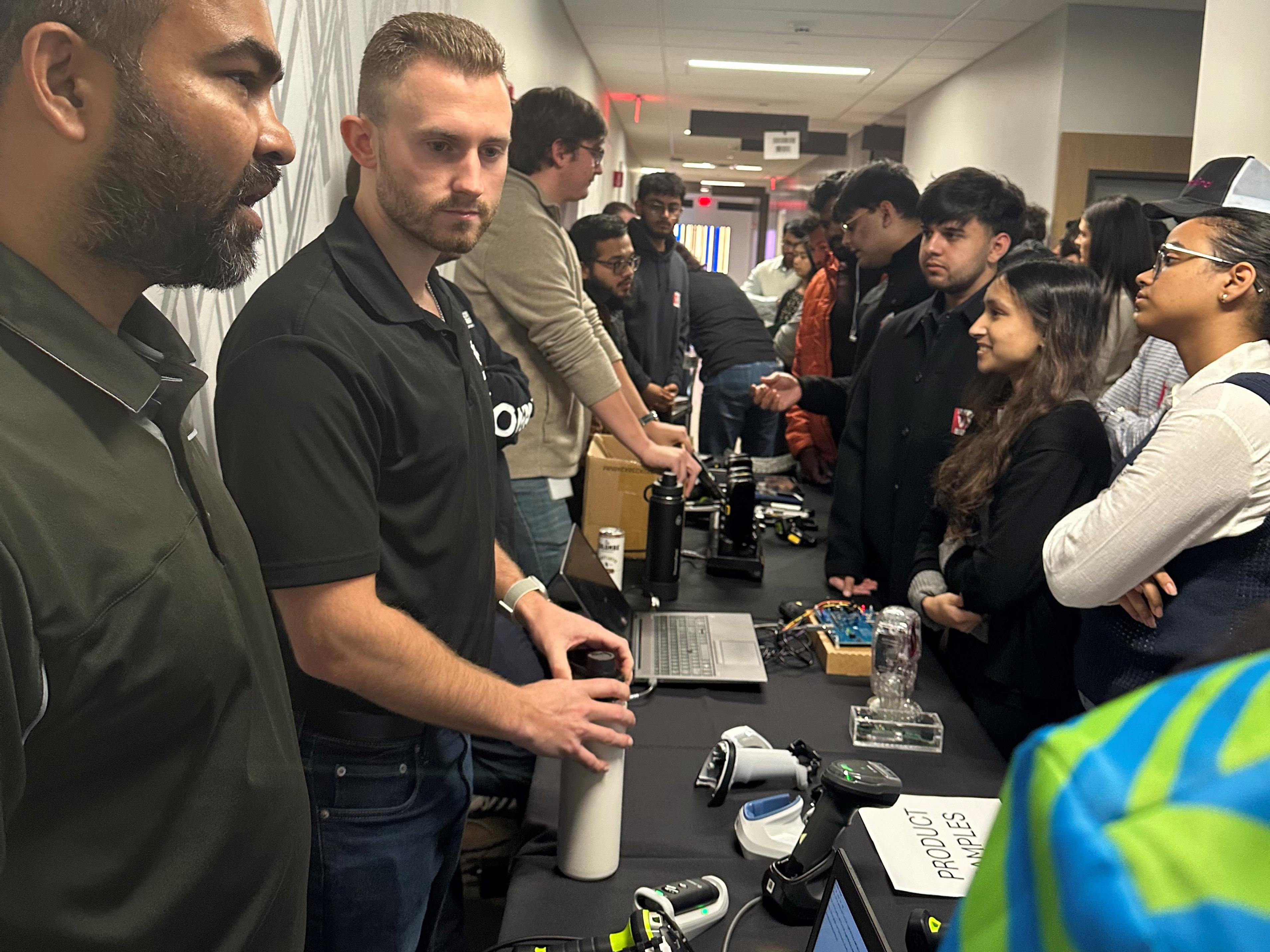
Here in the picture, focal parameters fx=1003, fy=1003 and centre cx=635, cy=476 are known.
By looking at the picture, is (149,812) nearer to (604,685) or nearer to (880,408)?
(604,685)

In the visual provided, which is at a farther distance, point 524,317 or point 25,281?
point 524,317

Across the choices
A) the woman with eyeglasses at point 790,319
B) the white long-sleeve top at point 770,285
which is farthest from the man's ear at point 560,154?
the white long-sleeve top at point 770,285

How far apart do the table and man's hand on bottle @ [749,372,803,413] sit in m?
1.14

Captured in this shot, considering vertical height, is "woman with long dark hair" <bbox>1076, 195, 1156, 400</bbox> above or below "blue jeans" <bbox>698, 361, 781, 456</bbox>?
above

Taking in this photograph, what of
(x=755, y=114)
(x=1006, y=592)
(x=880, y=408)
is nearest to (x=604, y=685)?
(x=1006, y=592)

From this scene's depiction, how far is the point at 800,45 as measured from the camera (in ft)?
23.8

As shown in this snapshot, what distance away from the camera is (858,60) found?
7750mm

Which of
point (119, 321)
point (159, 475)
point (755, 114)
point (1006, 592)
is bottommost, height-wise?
point (1006, 592)

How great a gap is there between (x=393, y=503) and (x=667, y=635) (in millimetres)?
1029

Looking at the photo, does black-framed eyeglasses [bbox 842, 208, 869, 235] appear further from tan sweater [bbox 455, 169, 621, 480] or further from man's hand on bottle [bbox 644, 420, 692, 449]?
tan sweater [bbox 455, 169, 621, 480]

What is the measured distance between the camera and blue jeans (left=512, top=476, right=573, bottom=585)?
269 centimetres

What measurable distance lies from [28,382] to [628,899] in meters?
0.91

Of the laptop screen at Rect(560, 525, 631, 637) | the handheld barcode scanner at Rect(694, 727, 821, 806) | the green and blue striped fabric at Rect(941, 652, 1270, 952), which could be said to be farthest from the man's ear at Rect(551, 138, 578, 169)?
the green and blue striped fabric at Rect(941, 652, 1270, 952)

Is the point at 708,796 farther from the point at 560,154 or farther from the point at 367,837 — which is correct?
the point at 560,154
